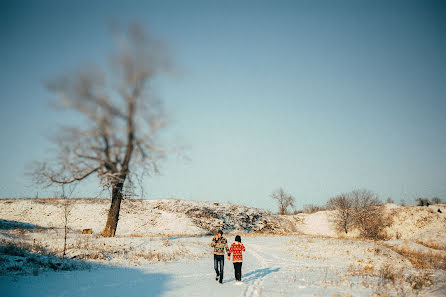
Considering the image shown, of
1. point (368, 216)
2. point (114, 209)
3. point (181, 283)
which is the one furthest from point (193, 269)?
point (368, 216)

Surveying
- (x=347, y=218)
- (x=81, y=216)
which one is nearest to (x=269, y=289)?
(x=81, y=216)

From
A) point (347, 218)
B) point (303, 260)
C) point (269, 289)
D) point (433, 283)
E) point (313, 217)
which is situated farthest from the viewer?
point (313, 217)

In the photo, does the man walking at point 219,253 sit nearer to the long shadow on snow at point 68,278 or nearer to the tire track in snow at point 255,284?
the tire track in snow at point 255,284

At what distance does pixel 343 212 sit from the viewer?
157 feet

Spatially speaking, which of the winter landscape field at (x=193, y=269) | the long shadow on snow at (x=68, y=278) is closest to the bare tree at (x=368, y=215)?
the winter landscape field at (x=193, y=269)

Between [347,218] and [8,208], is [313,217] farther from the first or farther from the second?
[8,208]

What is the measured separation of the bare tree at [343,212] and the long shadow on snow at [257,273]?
3823 centimetres

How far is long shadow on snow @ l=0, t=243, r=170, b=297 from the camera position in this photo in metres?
8.20

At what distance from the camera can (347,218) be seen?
156 ft

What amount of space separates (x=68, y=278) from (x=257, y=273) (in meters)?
8.28

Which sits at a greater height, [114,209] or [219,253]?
[114,209]

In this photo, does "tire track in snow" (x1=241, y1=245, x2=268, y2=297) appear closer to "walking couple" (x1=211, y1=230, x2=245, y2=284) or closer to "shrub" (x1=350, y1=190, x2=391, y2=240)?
"walking couple" (x1=211, y1=230, x2=245, y2=284)

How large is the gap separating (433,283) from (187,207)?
1479 inches

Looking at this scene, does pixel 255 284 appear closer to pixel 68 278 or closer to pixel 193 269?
pixel 193 269
